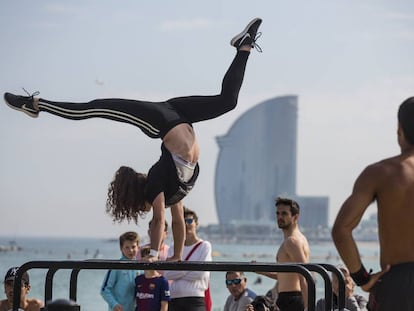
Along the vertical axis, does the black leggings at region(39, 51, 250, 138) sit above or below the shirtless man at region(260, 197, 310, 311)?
above

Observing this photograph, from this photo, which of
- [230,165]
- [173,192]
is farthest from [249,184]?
[173,192]

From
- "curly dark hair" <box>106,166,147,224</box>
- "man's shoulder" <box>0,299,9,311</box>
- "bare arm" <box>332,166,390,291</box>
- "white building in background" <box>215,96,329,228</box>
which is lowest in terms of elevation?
"man's shoulder" <box>0,299,9,311</box>

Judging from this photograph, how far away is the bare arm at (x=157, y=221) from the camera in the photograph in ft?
23.5

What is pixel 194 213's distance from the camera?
877 cm

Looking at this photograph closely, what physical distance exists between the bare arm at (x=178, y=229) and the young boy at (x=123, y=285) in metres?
1.30

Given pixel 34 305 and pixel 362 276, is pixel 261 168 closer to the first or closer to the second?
pixel 34 305

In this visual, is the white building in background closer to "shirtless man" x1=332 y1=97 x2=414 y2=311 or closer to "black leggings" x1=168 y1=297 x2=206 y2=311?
"black leggings" x1=168 y1=297 x2=206 y2=311

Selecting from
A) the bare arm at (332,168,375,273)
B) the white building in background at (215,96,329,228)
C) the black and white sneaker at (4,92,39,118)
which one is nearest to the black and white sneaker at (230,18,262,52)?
the black and white sneaker at (4,92,39,118)

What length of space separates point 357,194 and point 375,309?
487mm

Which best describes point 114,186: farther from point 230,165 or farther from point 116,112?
point 230,165

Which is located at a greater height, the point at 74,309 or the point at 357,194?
the point at 357,194

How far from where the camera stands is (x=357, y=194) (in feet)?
16.6

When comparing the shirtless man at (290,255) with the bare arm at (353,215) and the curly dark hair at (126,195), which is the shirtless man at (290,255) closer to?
the curly dark hair at (126,195)

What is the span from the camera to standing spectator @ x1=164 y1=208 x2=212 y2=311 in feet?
28.4
